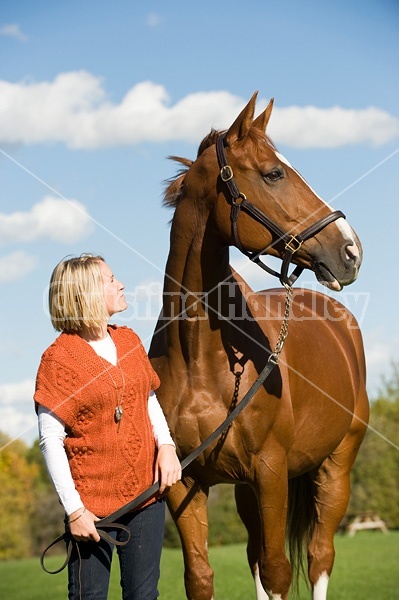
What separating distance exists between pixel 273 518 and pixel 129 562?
1407 mm

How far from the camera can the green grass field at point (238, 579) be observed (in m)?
9.92

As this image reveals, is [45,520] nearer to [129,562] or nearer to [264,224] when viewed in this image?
[264,224]

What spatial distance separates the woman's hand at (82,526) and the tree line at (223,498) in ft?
59.7

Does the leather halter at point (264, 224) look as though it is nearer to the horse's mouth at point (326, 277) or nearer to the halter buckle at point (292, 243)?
the halter buckle at point (292, 243)

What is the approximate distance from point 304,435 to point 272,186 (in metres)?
1.79

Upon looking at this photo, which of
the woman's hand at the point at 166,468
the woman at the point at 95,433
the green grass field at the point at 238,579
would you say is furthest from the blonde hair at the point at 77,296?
the green grass field at the point at 238,579

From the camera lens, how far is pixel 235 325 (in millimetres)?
4484

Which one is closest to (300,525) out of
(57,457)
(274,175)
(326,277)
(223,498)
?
(326,277)

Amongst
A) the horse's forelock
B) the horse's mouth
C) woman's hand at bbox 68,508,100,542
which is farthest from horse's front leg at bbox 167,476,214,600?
the horse's forelock

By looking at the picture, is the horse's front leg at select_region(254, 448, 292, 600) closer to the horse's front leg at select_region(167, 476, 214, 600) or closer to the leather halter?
the horse's front leg at select_region(167, 476, 214, 600)

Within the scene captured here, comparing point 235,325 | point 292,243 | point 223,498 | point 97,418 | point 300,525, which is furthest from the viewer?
A: point 223,498

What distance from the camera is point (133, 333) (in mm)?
3494

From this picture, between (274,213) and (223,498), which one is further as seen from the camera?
(223,498)

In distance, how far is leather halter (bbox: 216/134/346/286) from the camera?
13.2 feet
